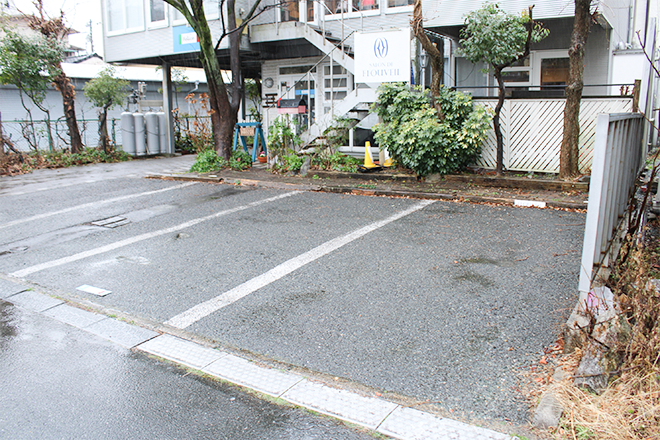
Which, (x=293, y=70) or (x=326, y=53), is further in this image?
(x=293, y=70)

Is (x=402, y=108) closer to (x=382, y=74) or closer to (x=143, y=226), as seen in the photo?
(x=382, y=74)

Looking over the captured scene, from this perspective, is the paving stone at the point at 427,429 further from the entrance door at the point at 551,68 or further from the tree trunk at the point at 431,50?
the entrance door at the point at 551,68

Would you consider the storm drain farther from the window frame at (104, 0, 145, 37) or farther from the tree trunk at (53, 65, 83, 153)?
the window frame at (104, 0, 145, 37)

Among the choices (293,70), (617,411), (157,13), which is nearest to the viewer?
(617,411)

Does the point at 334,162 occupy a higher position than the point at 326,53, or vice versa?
the point at 326,53

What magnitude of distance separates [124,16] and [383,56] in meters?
11.1

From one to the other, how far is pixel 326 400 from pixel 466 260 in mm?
3192

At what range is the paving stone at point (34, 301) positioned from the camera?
4.98 m

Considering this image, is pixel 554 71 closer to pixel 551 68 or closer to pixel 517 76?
pixel 551 68

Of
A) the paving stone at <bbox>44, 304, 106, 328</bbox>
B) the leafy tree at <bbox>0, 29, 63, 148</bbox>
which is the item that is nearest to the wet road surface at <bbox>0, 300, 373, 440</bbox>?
the paving stone at <bbox>44, 304, 106, 328</bbox>

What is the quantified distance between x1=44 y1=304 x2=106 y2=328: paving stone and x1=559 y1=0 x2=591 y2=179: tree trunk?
8.36 metres

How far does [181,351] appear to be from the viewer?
13.2 feet

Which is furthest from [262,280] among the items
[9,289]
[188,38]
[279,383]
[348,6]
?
[188,38]

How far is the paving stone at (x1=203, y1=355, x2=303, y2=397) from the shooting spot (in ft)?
11.4
